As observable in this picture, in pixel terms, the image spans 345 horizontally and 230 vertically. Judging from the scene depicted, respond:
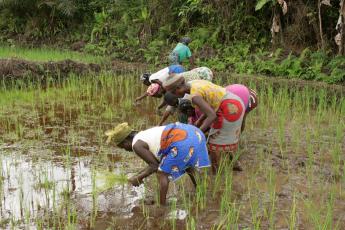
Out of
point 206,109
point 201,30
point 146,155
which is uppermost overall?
point 201,30

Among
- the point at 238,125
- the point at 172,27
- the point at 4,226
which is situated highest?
the point at 172,27

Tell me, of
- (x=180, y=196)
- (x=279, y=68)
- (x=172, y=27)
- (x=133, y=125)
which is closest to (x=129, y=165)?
(x=180, y=196)

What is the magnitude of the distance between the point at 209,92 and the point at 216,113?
22cm

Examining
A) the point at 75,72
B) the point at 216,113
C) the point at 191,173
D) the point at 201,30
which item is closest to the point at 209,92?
the point at 216,113

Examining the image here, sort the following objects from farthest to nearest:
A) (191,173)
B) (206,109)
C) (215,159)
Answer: (215,159)
(206,109)
(191,173)

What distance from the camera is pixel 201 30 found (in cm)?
1240

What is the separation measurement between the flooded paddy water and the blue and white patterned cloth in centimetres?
26

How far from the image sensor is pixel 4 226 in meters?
3.47

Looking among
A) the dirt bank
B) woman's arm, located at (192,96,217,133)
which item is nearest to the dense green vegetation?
the dirt bank

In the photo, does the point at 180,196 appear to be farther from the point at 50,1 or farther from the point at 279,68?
the point at 50,1

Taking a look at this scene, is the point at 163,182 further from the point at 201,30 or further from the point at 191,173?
the point at 201,30

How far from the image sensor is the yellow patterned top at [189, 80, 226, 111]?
4.26 meters

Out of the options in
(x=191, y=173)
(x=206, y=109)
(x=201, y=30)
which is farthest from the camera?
(x=201, y=30)

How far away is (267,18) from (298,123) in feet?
20.6
